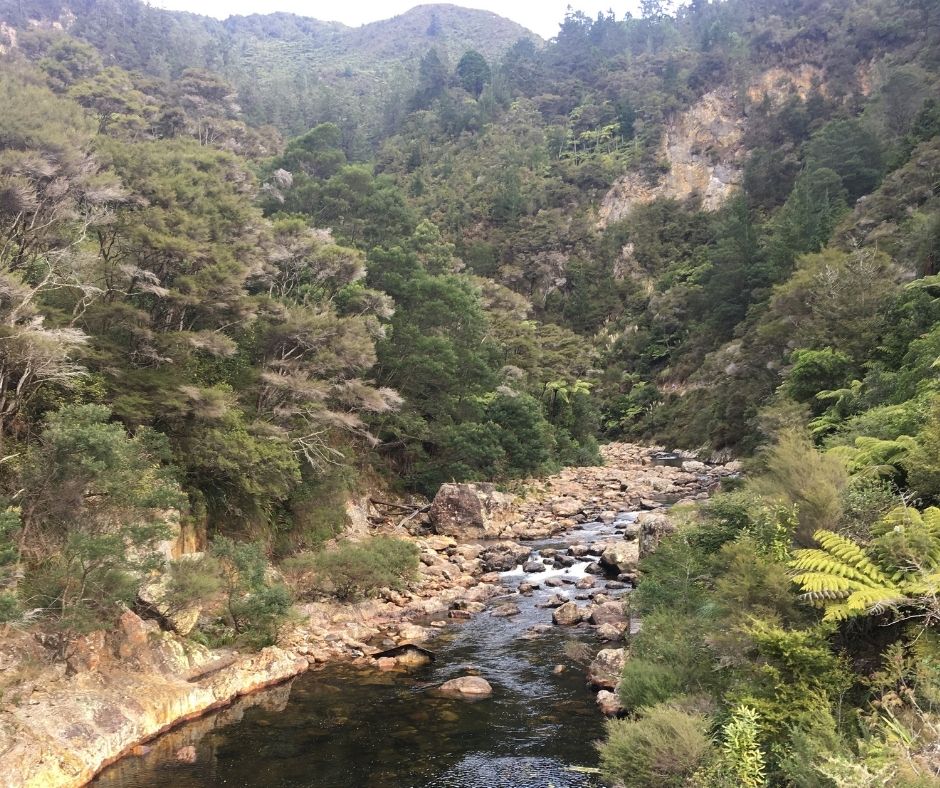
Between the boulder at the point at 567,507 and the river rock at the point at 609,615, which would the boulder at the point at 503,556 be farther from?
the boulder at the point at 567,507

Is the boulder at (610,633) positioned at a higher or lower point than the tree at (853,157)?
lower

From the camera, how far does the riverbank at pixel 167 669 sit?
373 inches

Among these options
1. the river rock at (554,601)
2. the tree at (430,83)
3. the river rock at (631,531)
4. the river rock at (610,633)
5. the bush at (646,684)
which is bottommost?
the river rock at (631,531)

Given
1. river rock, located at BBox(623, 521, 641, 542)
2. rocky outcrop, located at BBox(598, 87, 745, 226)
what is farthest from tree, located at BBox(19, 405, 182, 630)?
rocky outcrop, located at BBox(598, 87, 745, 226)

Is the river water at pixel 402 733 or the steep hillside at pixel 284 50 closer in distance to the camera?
the river water at pixel 402 733

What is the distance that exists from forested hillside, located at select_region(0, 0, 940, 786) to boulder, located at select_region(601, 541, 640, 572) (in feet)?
15.2

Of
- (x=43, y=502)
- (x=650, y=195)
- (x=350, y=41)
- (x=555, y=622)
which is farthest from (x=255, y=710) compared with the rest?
(x=350, y=41)

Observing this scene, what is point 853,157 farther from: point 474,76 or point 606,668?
point 474,76

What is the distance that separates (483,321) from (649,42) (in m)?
91.3

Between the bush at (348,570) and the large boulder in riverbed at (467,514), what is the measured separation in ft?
25.0

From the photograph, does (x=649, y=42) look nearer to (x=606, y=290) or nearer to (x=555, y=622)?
(x=606, y=290)

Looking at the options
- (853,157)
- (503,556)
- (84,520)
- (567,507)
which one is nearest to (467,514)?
(503,556)

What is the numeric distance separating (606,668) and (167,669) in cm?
828

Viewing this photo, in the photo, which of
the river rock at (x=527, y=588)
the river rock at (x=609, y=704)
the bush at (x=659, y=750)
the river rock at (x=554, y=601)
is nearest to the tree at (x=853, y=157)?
the river rock at (x=527, y=588)
